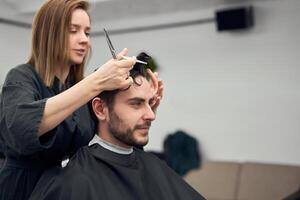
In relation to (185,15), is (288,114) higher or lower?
lower

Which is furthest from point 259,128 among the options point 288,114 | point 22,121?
point 22,121

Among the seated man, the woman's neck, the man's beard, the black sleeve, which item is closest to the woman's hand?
the seated man

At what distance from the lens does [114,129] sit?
57.2 inches

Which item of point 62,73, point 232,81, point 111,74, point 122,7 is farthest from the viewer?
point 122,7

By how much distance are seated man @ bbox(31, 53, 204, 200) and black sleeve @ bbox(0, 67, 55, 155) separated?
0.17 meters

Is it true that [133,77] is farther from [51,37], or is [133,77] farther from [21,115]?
[21,115]

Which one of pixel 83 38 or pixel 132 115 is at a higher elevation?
pixel 83 38

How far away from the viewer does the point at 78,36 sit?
4.72 feet

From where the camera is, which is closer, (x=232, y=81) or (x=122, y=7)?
(x=232, y=81)

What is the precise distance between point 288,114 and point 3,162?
117 inches

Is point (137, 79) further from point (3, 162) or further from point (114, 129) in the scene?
point (3, 162)

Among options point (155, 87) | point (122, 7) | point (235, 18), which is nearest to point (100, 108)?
point (155, 87)

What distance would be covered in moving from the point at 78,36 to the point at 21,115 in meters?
0.37

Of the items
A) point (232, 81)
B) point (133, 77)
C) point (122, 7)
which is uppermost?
point (122, 7)
